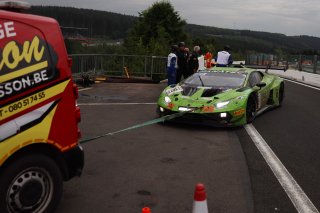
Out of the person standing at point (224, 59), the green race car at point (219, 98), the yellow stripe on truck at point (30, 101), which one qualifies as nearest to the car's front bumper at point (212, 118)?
the green race car at point (219, 98)

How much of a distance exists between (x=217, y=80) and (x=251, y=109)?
3.60ft

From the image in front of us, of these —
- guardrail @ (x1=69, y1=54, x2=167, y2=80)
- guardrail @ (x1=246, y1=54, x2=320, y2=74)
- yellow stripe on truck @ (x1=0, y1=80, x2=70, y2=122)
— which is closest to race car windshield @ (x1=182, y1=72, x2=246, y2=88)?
yellow stripe on truck @ (x1=0, y1=80, x2=70, y2=122)

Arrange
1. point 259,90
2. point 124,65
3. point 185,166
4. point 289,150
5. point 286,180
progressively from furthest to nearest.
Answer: point 124,65 → point 259,90 → point 289,150 → point 185,166 → point 286,180

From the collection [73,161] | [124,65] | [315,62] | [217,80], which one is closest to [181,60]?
[217,80]

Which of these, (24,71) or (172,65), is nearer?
(24,71)

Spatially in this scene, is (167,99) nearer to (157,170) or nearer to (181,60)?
(157,170)

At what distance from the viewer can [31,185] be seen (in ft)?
12.6

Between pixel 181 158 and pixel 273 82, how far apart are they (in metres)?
5.83

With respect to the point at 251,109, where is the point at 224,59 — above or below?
above

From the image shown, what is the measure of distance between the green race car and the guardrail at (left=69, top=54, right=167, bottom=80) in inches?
368

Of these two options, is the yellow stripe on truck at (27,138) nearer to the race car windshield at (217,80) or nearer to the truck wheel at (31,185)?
the truck wheel at (31,185)

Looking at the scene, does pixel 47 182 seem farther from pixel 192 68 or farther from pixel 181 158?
pixel 192 68

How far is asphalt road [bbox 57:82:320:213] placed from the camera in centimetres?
463

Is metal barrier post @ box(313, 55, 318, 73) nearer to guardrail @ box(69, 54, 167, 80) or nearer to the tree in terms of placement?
guardrail @ box(69, 54, 167, 80)
